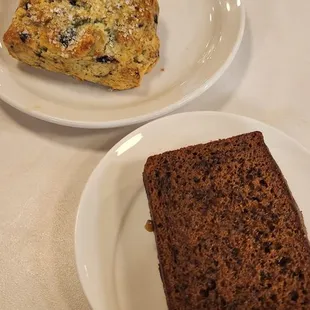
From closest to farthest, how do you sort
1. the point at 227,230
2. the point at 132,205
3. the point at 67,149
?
the point at 227,230
the point at 132,205
the point at 67,149

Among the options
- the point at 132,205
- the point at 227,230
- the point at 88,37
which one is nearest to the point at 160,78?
the point at 88,37

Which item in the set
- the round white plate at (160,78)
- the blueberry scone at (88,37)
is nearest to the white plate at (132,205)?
the round white plate at (160,78)

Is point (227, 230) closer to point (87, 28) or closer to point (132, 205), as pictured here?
point (132, 205)

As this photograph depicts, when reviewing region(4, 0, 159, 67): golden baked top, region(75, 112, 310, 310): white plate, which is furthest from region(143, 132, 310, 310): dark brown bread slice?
region(4, 0, 159, 67): golden baked top

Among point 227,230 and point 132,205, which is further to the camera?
point 132,205

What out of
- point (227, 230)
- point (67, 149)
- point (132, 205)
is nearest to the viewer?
point (227, 230)

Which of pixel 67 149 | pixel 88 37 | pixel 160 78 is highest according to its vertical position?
pixel 88 37
